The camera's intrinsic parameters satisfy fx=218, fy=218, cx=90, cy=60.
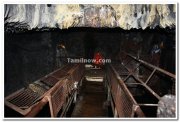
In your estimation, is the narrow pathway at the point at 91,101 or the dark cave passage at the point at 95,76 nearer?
the dark cave passage at the point at 95,76

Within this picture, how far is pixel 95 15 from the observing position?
2660mm

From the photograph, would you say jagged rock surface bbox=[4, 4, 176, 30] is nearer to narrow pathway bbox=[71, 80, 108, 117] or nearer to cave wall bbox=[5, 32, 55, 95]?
cave wall bbox=[5, 32, 55, 95]

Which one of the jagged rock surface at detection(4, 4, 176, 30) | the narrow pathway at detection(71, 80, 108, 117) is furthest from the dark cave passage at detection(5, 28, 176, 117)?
the jagged rock surface at detection(4, 4, 176, 30)

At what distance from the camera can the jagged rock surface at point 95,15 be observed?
2.54m

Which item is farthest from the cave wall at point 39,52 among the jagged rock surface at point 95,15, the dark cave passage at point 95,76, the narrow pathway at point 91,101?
the jagged rock surface at point 95,15

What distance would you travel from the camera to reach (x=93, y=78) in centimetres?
877

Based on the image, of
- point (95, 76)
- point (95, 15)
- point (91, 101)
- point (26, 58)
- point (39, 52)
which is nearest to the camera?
point (95, 15)

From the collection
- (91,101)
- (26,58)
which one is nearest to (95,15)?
(26,58)

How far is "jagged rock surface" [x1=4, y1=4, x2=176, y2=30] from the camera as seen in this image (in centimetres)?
254

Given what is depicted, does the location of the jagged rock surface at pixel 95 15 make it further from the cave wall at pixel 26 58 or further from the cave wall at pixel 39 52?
the cave wall at pixel 26 58

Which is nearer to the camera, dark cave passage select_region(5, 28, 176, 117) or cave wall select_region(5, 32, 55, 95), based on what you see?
dark cave passage select_region(5, 28, 176, 117)

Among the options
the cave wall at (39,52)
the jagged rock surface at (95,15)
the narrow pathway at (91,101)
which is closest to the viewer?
the jagged rock surface at (95,15)

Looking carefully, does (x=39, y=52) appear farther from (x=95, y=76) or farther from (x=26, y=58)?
(x=95, y=76)
